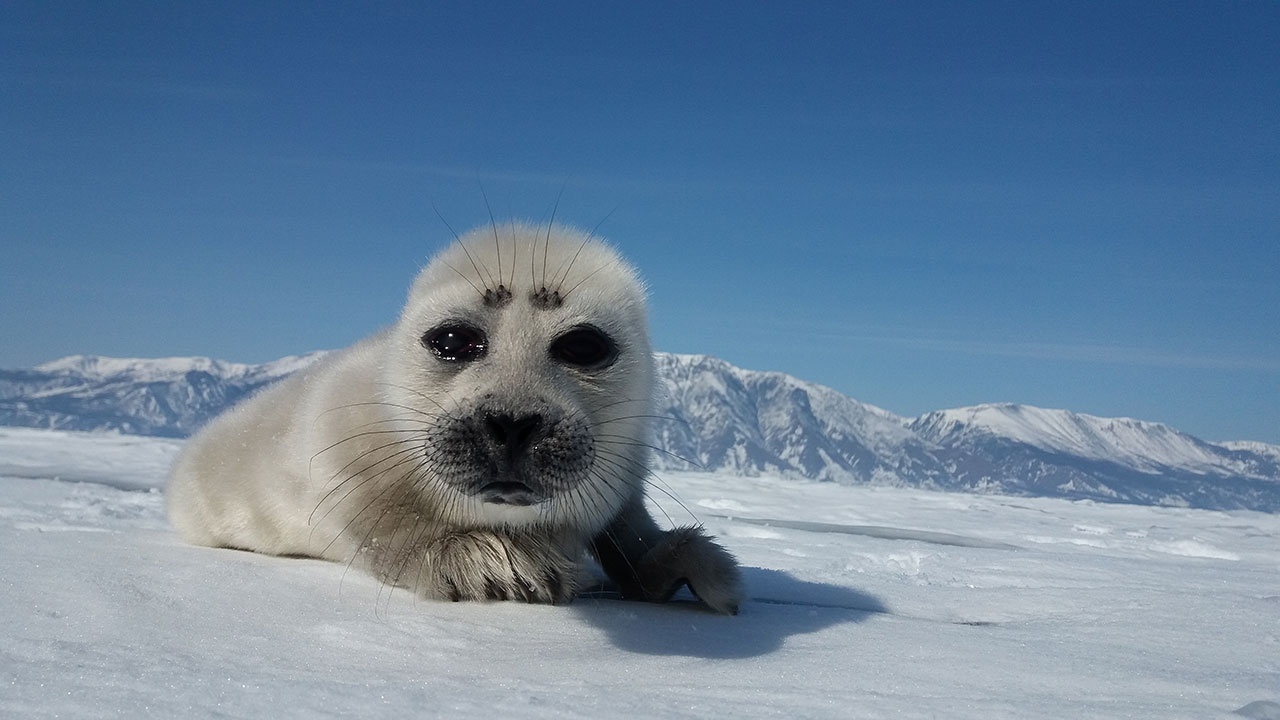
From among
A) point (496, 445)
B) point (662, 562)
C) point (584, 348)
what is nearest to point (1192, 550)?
point (662, 562)

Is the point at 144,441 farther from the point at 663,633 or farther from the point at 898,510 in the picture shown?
the point at 663,633

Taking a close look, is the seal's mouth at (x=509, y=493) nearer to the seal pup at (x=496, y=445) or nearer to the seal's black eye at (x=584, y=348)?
the seal pup at (x=496, y=445)

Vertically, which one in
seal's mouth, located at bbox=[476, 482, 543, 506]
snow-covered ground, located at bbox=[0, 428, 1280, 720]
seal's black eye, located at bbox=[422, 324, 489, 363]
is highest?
seal's black eye, located at bbox=[422, 324, 489, 363]

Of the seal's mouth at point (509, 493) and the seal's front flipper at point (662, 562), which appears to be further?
the seal's front flipper at point (662, 562)

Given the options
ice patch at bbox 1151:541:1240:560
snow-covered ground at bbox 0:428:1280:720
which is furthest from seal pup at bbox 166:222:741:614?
ice patch at bbox 1151:541:1240:560

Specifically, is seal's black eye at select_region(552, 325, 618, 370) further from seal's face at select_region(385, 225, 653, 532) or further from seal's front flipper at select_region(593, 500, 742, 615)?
seal's front flipper at select_region(593, 500, 742, 615)

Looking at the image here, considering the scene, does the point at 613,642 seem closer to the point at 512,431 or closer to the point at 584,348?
the point at 512,431

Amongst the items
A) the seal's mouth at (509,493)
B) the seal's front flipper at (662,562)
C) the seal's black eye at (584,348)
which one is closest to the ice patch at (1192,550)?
the seal's front flipper at (662,562)

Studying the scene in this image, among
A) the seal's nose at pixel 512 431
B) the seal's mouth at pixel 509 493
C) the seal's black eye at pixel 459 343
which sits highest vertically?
the seal's black eye at pixel 459 343
